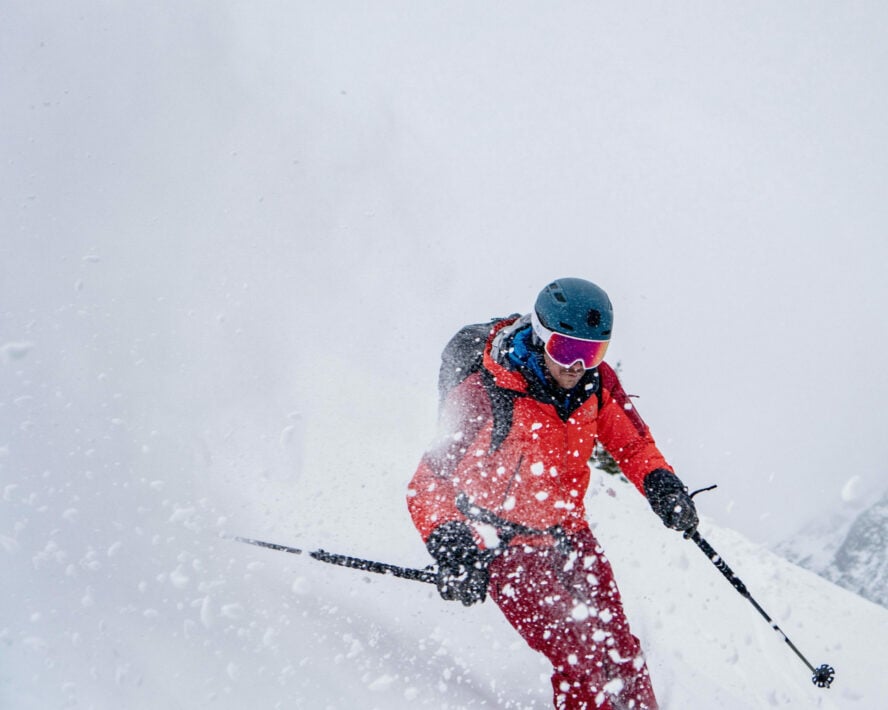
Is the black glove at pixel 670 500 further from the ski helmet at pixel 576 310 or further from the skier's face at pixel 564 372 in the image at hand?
the ski helmet at pixel 576 310

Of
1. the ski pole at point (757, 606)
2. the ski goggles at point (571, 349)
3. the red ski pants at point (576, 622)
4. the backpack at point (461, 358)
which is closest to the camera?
the red ski pants at point (576, 622)

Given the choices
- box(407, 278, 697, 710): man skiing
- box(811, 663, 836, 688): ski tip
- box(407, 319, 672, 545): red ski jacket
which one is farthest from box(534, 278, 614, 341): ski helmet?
box(811, 663, 836, 688): ski tip

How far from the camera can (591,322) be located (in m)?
3.43

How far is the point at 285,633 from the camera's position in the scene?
4125 millimetres

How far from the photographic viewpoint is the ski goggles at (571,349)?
3389 mm

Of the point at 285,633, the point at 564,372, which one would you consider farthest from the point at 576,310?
the point at 285,633

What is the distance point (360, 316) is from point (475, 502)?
9.75 meters

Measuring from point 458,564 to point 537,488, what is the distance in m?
0.70

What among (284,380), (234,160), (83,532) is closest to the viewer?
(83,532)

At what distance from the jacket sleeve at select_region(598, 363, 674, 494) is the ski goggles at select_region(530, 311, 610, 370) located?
42 centimetres

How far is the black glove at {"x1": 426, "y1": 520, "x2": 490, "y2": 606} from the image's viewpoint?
10.0ft

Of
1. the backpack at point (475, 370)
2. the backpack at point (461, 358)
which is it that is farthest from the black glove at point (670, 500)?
the backpack at point (461, 358)

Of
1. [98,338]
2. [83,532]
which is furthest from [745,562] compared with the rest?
[98,338]

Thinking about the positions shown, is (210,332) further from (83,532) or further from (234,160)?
(234,160)
